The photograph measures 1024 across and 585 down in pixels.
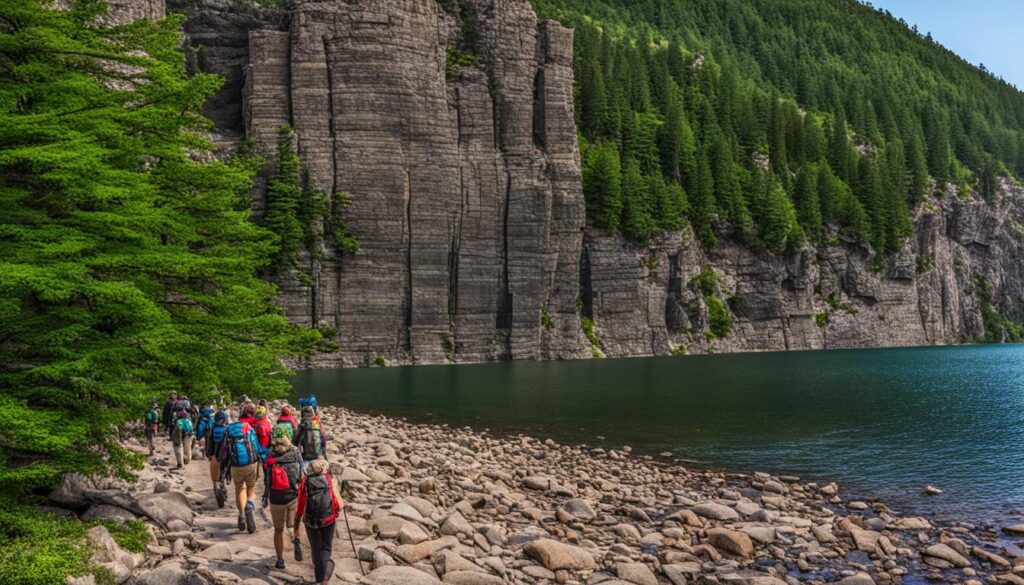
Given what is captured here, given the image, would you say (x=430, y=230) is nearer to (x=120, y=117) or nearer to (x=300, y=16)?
(x=300, y=16)

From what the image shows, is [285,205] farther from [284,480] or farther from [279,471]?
[284,480]

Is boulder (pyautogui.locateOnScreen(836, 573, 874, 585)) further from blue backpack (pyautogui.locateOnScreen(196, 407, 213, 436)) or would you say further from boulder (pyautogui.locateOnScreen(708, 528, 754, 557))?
blue backpack (pyautogui.locateOnScreen(196, 407, 213, 436))

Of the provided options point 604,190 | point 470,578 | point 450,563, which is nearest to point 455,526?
point 450,563

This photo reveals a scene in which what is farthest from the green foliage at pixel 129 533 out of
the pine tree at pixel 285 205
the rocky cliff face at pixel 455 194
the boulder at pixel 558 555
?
the pine tree at pixel 285 205

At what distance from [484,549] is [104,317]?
32.1ft

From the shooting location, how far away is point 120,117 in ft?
55.6

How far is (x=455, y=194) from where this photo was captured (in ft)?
329

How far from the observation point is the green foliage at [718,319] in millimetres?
114000

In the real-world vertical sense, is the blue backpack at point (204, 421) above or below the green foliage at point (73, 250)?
below

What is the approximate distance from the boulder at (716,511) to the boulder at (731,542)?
212 cm

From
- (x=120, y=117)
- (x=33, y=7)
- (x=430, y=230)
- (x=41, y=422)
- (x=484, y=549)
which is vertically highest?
(x=430, y=230)

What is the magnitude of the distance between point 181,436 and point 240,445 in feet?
21.9

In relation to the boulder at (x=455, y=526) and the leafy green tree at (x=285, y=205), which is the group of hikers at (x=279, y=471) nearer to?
the boulder at (x=455, y=526)

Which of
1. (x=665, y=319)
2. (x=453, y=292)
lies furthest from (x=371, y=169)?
(x=665, y=319)
